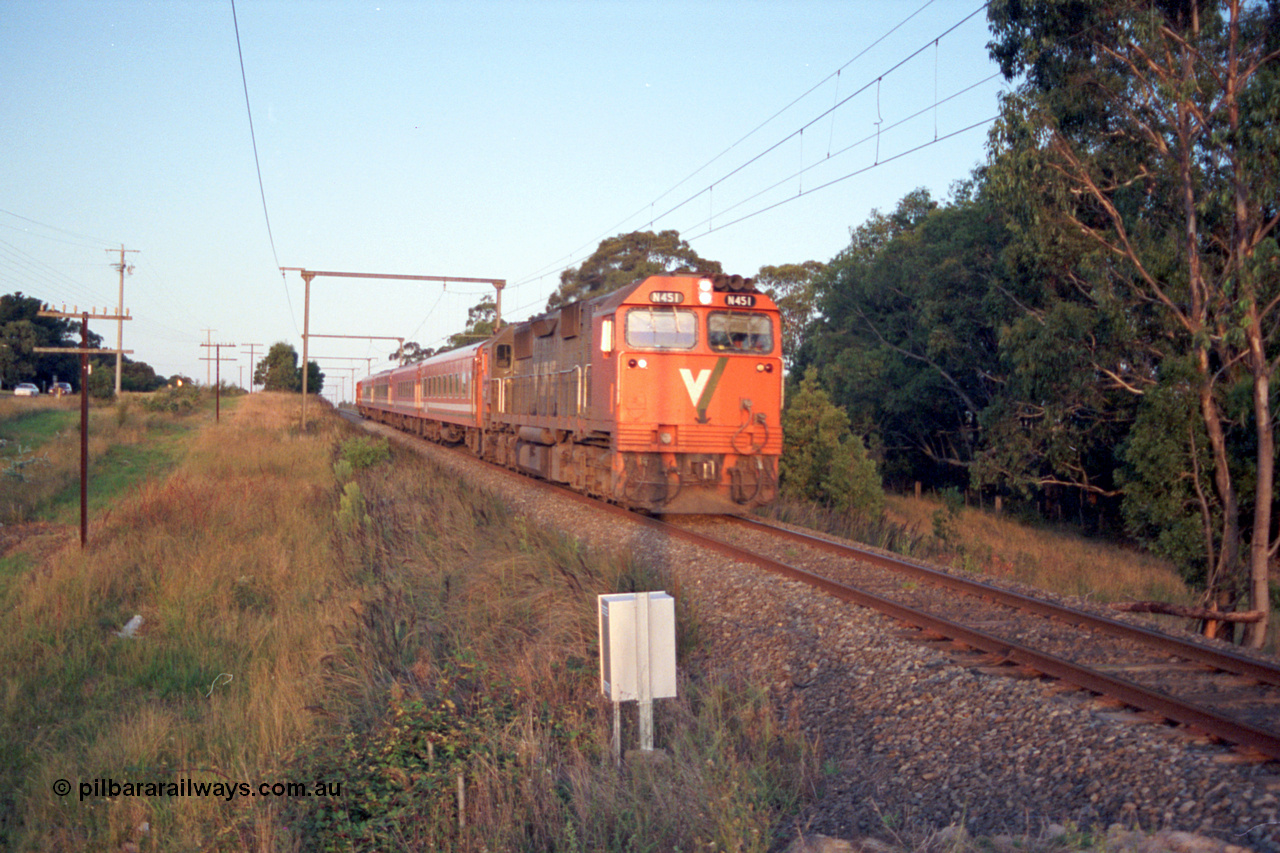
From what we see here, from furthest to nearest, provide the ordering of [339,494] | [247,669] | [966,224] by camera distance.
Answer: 1. [966,224]
2. [339,494]
3. [247,669]

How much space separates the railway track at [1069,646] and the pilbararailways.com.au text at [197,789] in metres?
4.20

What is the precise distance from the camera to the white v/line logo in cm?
1284

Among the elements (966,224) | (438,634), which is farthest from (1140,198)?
(438,634)

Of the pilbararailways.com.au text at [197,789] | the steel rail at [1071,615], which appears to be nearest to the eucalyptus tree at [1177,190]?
the steel rail at [1071,615]

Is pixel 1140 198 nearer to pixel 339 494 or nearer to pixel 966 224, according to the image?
pixel 966 224

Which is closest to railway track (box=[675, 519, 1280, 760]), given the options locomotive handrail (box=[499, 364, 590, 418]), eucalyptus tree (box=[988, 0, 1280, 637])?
locomotive handrail (box=[499, 364, 590, 418])

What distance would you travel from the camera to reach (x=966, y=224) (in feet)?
82.9

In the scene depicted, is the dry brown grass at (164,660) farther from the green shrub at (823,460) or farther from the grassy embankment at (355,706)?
the green shrub at (823,460)

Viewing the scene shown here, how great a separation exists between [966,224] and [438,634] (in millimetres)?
22086

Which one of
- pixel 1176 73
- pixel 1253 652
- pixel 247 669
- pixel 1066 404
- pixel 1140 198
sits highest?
pixel 1176 73

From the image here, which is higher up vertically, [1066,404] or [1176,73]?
[1176,73]

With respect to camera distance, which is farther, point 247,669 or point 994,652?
point 247,669

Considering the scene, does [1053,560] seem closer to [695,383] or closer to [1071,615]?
[695,383]

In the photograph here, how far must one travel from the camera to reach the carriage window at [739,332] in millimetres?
13117
